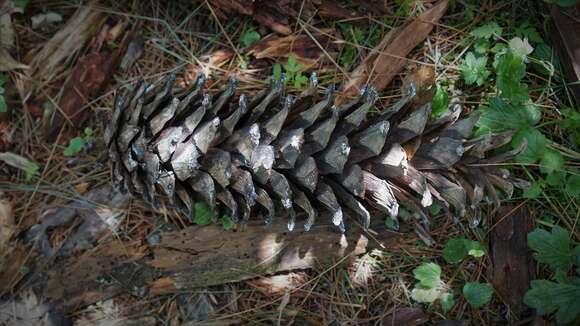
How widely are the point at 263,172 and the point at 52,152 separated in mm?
968

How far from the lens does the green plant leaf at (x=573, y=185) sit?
1.72 metres

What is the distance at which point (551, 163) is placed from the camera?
172 cm

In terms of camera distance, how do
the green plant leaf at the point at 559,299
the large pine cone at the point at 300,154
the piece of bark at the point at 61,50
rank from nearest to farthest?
1. the large pine cone at the point at 300,154
2. the green plant leaf at the point at 559,299
3. the piece of bark at the point at 61,50

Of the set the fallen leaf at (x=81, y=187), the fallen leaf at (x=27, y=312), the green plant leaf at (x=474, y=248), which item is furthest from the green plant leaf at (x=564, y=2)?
the fallen leaf at (x=27, y=312)

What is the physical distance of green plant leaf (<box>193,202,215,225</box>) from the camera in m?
1.77

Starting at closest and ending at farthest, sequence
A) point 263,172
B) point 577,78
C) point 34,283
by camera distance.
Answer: point 263,172 < point 577,78 < point 34,283

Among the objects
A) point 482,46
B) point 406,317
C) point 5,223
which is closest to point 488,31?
point 482,46

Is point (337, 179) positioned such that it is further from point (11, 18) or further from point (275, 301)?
point (11, 18)

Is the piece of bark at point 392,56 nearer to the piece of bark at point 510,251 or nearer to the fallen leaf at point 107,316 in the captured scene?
the piece of bark at point 510,251

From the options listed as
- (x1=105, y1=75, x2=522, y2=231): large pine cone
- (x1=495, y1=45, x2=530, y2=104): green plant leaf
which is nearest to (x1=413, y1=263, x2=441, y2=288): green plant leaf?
(x1=105, y1=75, x2=522, y2=231): large pine cone

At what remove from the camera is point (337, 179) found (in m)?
1.56

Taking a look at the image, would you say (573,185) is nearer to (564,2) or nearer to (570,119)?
(570,119)

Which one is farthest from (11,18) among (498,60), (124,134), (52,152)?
(498,60)

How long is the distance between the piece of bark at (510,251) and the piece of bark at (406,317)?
0.91ft
